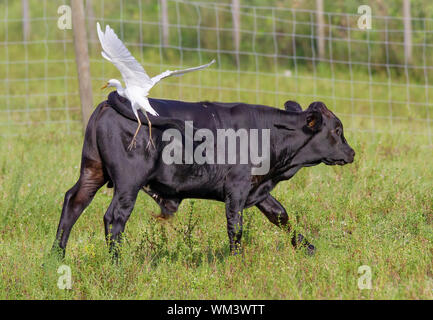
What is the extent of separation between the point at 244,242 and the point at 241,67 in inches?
327

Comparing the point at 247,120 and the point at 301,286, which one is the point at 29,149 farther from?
the point at 301,286

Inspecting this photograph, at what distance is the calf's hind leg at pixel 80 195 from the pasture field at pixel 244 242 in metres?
0.19

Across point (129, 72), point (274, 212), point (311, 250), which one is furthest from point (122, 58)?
point (311, 250)

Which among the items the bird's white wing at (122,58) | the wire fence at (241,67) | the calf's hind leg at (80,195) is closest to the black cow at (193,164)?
the calf's hind leg at (80,195)

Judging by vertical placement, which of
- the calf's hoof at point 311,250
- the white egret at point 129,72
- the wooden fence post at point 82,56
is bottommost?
the calf's hoof at point 311,250

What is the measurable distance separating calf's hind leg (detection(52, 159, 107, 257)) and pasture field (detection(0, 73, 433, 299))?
189mm

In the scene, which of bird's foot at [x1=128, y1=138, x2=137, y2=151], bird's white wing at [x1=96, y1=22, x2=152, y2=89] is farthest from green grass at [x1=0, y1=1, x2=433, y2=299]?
bird's white wing at [x1=96, y1=22, x2=152, y2=89]

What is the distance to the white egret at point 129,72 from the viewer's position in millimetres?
4223

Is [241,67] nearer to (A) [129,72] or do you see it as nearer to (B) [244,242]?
(B) [244,242]

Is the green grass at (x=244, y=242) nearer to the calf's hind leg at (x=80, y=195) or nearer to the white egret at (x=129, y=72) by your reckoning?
the calf's hind leg at (x=80, y=195)

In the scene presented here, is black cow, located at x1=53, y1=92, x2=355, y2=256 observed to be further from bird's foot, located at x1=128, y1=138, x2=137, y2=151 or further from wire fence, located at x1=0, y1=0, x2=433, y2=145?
wire fence, located at x1=0, y1=0, x2=433, y2=145

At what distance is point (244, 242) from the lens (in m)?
5.39
